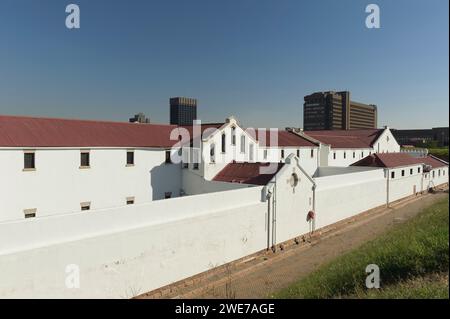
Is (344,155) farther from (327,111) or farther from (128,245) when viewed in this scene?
(327,111)

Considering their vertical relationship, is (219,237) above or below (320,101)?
below

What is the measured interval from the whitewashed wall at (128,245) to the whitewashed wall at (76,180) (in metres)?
8.08

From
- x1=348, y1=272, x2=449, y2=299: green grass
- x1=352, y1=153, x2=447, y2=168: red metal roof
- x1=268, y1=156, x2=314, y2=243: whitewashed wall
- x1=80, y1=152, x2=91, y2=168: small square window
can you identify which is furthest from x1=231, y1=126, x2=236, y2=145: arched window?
x1=348, y1=272, x2=449, y2=299: green grass

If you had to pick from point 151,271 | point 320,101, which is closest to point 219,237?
point 151,271

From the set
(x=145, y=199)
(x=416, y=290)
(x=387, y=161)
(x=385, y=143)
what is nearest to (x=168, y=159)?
(x=145, y=199)

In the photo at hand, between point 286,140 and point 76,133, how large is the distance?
65.1 feet

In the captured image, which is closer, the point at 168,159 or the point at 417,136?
the point at 168,159

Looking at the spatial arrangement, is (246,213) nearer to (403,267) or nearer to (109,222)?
(109,222)

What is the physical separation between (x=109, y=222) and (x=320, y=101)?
100m

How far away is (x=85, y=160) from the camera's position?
66.7 feet

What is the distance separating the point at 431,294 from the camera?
682 cm

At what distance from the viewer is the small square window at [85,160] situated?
20.1 metres

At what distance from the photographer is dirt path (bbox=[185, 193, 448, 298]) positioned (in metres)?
14.0
